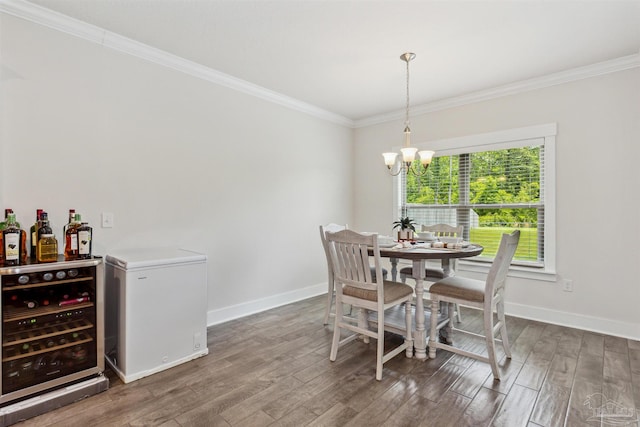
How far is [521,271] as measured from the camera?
11.8 ft

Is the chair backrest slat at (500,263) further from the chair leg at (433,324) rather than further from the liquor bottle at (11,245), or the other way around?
the liquor bottle at (11,245)

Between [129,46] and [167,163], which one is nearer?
[129,46]

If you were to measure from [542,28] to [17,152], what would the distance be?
3.92m

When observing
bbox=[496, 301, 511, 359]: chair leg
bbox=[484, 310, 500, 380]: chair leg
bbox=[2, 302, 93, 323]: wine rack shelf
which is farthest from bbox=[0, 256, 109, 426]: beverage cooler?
bbox=[496, 301, 511, 359]: chair leg

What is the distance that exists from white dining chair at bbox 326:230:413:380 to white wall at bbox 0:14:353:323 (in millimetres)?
1429

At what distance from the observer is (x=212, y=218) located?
3.33 metres

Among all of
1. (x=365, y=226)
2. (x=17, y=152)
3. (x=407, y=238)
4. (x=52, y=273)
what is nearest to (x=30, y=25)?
(x=17, y=152)

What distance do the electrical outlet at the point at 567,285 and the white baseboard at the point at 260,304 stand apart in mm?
2786

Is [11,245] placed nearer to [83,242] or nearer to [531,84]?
[83,242]

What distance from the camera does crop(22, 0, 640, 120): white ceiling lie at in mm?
2258

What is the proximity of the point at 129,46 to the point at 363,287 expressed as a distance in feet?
9.03

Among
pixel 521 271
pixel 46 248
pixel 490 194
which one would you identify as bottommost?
pixel 521 271

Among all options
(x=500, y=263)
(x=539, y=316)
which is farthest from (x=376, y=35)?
(x=539, y=316)

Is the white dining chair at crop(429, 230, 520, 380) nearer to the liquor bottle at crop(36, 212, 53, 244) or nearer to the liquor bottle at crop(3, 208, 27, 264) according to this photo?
the liquor bottle at crop(36, 212, 53, 244)
